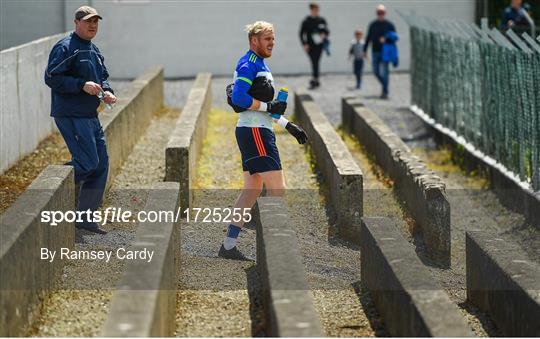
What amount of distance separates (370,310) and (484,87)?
8.17m

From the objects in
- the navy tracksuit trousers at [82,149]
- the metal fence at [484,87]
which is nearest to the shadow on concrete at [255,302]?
the navy tracksuit trousers at [82,149]

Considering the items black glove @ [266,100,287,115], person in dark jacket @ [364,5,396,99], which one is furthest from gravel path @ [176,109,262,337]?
person in dark jacket @ [364,5,396,99]

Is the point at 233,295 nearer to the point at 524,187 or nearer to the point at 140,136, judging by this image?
the point at 524,187

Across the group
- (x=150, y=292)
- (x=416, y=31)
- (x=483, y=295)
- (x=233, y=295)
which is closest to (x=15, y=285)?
(x=150, y=292)

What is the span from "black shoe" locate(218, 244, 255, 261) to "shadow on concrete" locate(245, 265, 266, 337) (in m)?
0.42

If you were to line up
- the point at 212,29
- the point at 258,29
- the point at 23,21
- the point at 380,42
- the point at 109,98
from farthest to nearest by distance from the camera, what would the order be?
the point at 212,29 → the point at 380,42 → the point at 23,21 → the point at 109,98 → the point at 258,29

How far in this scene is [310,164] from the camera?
1506cm

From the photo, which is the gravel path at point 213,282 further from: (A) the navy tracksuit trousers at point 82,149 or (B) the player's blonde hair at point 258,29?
(B) the player's blonde hair at point 258,29

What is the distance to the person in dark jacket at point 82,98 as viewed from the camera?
33.3 feet

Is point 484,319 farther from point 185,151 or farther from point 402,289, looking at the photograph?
point 185,151

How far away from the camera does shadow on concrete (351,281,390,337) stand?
7.79 metres

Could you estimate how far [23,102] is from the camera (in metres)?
14.4

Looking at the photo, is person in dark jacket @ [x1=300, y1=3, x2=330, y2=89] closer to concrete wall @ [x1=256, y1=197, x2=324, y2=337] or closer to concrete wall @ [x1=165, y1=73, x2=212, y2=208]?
concrete wall @ [x1=165, y1=73, x2=212, y2=208]

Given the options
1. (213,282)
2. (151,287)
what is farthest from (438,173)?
(151,287)
